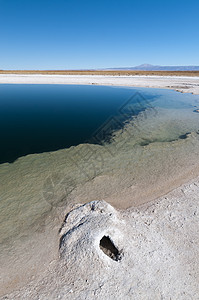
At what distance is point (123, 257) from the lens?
393cm

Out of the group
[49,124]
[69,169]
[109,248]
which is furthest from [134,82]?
[109,248]

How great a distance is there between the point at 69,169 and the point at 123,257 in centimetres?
451

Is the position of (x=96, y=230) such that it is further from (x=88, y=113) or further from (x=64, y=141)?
(x=88, y=113)

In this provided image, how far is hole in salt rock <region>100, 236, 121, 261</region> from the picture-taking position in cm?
406

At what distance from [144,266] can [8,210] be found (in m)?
4.23

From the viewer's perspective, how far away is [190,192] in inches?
240

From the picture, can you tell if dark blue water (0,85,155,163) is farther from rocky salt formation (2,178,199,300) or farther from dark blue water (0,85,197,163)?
rocky salt formation (2,178,199,300)

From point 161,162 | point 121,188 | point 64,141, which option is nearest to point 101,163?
point 121,188

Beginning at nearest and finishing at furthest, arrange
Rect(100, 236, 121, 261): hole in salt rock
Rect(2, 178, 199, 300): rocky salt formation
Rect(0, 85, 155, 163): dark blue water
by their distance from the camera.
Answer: Rect(2, 178, 199, 300): rocky salt formation, Rect(100, 236, 121, 261): hole in salt rock, Rect(0, 85, 155, 163): dark blue water

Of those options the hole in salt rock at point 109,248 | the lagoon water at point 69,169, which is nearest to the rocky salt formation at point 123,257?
the hole in salt rock at point 109,248

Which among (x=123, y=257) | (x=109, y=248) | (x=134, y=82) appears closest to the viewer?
(x=123, y=257)

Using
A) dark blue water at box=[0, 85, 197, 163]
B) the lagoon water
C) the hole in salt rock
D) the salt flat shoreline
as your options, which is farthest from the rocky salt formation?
the salt flat shoreline

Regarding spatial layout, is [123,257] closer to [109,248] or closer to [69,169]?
[109,248]

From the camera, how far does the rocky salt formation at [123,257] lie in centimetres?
345
